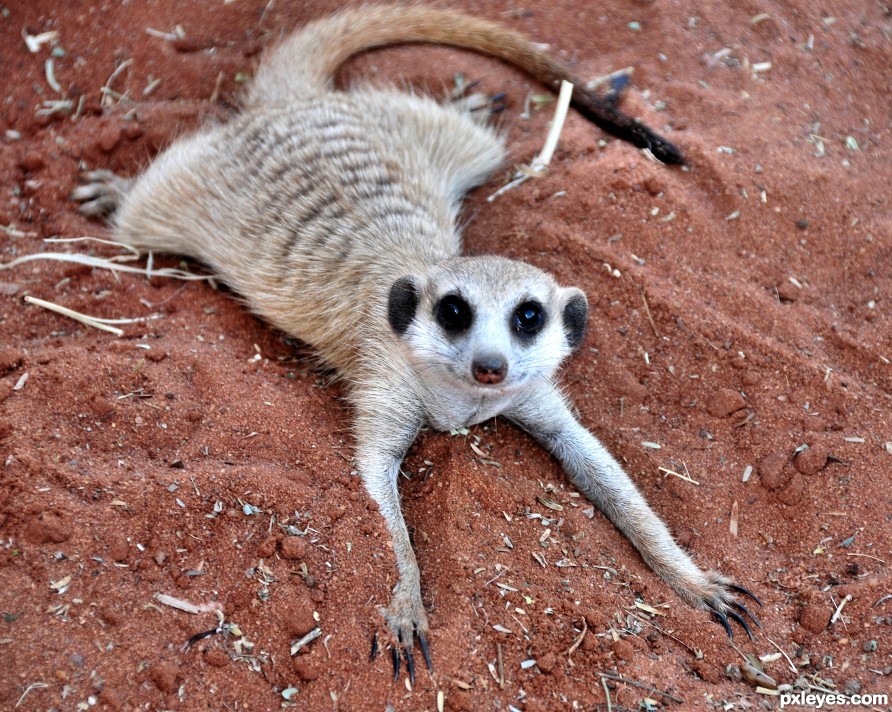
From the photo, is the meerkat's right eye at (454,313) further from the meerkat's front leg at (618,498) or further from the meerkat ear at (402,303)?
the meerkat's front leg at (618,498)

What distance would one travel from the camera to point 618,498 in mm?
2656

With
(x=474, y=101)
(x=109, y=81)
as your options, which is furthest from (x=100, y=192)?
(x=474, y=101)

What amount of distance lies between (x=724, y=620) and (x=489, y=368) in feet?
3.35

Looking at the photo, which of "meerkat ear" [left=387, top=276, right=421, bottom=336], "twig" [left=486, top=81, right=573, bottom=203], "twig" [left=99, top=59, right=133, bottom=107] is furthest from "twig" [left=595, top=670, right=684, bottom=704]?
"twig" [left=99, top=59, right=133, bottom=107]

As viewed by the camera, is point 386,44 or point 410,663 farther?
point 386,44

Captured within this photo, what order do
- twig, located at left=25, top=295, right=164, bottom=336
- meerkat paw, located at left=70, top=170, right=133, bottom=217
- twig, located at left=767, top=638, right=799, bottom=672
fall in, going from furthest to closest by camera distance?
meerkat paw, located at left=70, top=170, right=133, bottom=217
twig, located at left=25, top=295, right=164, bottom=336
twig, located at left=767, top=638, right=799, bottom=672

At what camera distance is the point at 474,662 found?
2.19 meters

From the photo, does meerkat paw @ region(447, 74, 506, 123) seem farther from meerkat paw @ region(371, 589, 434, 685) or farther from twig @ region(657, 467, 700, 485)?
meerkat paw @ region(371, 589, 434, 685)

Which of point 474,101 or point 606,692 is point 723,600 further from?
point 474,101

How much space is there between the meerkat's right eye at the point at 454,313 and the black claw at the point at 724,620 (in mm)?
1102

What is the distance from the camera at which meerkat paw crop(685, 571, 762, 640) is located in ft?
8.02

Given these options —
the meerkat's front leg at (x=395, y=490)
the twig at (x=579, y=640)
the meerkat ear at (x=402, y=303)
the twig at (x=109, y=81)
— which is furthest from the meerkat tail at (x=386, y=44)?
the twig at (x=579, y=640)

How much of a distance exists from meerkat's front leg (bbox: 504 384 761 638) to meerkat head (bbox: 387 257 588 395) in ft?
0.75

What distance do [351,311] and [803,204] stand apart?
6.10 feet
